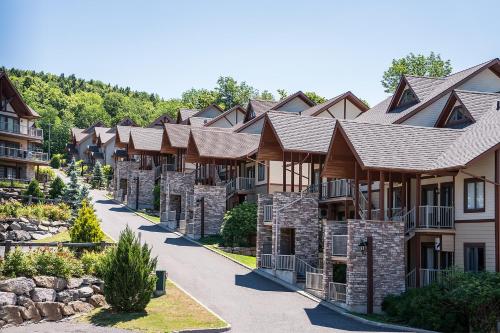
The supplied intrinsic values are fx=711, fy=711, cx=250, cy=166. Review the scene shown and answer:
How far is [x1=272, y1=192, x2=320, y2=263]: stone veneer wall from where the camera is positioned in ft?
127

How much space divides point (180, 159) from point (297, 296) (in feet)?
103

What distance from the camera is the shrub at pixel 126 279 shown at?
27562 millimetres

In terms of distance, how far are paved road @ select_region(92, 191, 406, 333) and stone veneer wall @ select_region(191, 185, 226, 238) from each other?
3483mm

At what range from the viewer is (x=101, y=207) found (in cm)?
6594

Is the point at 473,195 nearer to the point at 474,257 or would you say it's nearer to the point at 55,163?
the point at 474,257

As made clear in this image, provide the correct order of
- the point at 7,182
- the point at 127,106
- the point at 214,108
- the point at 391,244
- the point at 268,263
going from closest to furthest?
the point at 391,244 → the point at 268,263 → the point at 7,182 → the point at 214,108 → the point at 127,106

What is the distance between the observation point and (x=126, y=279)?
27.6 m

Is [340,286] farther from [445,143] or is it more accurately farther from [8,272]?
[8,272]

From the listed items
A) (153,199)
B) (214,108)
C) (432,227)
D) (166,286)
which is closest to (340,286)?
(432,227)

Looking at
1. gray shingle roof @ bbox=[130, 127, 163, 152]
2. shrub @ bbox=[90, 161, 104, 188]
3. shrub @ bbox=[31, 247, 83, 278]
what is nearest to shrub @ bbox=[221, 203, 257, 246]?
shrub @ bbox=[31, 247, 83, 278]

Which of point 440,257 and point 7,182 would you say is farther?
point 7,182

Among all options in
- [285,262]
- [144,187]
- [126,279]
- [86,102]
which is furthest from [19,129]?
[86,102]

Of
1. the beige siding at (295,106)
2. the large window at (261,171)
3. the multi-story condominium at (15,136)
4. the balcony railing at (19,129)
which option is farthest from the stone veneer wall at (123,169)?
the large window at (261,171)

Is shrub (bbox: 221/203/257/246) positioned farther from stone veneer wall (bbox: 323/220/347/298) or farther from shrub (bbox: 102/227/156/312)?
shrub (bbox: 102/227/156/312)
